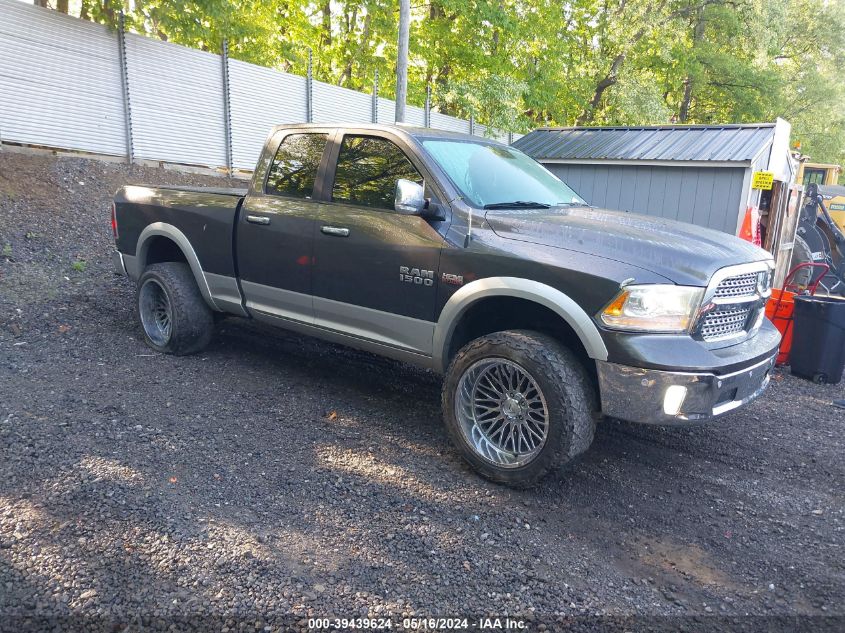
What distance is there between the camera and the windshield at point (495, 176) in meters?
4.25

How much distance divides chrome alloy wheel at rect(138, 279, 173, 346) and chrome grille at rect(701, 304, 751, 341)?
4565 mm

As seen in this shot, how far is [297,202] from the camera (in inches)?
191

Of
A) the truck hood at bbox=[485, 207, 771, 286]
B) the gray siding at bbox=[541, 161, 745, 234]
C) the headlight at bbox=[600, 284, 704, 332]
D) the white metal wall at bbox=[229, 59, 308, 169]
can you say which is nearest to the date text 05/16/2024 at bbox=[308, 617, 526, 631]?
the headlight at bbox=[600, 284, 704, 332]

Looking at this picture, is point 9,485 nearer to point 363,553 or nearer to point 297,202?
point 363,553

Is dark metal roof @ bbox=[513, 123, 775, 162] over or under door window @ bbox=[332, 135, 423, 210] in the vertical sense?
over

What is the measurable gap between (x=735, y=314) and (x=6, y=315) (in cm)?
660

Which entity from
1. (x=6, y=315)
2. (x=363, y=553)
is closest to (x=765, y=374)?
(x=363, y=553)

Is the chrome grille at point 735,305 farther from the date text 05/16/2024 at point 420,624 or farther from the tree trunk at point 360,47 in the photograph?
the tree trunk at point 360,47

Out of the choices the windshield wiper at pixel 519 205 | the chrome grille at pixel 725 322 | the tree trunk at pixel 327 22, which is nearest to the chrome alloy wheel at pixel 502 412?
the chrome grille at pixel 725 322

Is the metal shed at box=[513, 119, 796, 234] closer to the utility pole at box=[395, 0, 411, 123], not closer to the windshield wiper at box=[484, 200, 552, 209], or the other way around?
the utility pole at box=[395, 0, 411, 123]

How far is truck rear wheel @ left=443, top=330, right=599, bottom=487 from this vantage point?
3.44 meters

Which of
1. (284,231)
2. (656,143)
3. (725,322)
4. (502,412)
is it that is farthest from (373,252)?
(656,143)

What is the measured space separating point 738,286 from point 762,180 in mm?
7313

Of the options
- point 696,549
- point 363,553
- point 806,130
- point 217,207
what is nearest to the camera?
point 363,553
